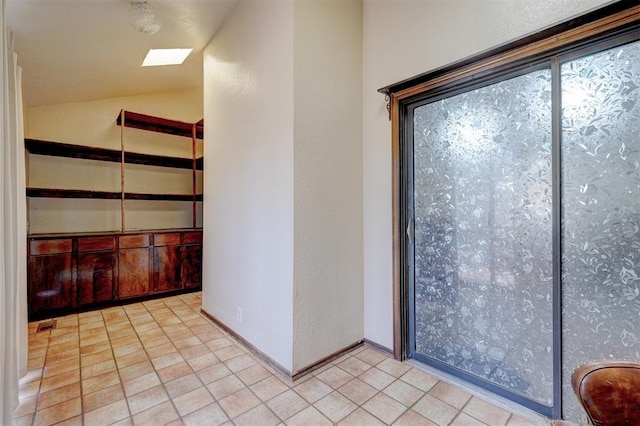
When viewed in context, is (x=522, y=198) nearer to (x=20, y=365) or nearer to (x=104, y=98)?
(x=20, y=365)

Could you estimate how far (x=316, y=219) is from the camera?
6.97 ft

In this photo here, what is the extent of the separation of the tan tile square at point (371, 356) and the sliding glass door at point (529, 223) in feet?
0.87

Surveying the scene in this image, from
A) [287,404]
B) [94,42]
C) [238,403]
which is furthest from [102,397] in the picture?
[94,42]

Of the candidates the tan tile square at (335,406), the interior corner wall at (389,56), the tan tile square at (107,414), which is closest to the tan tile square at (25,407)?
the tan tile square at (107,414)

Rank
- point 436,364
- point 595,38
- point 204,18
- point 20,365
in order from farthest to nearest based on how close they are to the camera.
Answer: point 204,18, point 436,364, point 20,365, point 595,38

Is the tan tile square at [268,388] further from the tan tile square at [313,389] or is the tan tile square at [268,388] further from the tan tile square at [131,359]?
the tan tile square at [131,359]

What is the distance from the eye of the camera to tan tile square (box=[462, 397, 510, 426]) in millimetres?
1585

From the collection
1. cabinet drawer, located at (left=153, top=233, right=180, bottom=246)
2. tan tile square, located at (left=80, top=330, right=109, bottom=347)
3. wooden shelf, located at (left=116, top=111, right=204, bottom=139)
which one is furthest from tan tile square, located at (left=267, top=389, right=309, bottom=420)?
wooden shelf, located at (left=116, top=111, right=204, bottom=139)

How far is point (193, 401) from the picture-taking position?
68.7 inches

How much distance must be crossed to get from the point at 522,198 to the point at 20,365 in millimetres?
3447

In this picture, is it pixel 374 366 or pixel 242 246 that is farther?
pixel 242 246

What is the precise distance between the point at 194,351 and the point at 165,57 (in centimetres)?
311

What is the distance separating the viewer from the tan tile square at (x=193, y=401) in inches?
65.9

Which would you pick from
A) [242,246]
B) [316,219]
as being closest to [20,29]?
[242,246]
